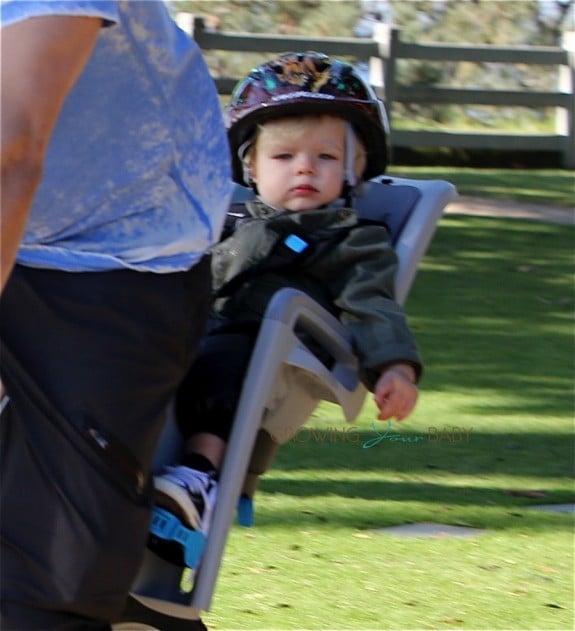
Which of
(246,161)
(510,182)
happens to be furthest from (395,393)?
(510,182)

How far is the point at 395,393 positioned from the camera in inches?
121

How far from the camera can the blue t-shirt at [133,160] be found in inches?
87.8

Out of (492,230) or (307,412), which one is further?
(492,230)

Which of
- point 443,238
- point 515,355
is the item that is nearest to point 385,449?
point 515,355

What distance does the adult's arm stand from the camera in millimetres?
1985

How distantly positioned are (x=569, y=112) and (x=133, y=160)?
16.1 m

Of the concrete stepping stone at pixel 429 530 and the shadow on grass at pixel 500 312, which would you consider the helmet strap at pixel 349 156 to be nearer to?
the concrete stepping stone at pixel 429 530

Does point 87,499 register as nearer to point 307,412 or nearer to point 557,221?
point 307,412

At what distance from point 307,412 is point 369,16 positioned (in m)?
17.3

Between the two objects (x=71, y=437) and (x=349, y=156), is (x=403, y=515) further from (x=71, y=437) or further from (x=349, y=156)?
(x=71, y=437)

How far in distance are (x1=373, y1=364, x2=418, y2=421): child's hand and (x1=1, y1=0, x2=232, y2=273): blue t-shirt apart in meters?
0.78

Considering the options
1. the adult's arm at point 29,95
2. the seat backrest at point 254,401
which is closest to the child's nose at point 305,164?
the seat backrest at point 254,401

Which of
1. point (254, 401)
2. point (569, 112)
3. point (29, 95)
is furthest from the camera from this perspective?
point (569, 112)

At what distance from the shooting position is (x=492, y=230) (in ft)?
40.7
